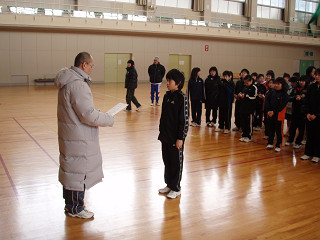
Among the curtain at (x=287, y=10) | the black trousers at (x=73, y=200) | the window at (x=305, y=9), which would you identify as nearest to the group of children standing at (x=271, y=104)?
the black trousers at (x=73, y=200)

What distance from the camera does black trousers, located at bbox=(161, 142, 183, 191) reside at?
401cm

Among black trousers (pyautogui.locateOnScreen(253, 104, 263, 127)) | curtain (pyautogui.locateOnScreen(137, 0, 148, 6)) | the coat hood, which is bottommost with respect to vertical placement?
black trousers (pyautogui.locateOnScreen(253, 104, 263, 127))

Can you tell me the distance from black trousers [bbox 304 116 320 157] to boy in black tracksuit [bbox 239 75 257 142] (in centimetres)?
144

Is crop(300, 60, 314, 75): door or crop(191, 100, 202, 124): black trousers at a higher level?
crop(300, 60, 314, 75): door

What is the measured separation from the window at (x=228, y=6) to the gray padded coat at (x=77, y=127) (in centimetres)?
2558

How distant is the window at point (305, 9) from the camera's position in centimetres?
3092

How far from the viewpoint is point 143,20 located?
2214 cm

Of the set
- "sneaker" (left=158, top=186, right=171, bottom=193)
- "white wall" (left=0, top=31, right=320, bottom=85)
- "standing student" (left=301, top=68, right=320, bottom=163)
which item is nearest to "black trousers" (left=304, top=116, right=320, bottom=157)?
"standing student" (left=301, top=68, right=320, bottom=163)

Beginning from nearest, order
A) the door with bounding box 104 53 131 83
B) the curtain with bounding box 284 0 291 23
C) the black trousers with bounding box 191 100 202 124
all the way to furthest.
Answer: the black trousers with bounding box 191 100 202 124 → the door with bounding box 104 53 131 83 → the curtain with bounding box 284 0 291 23

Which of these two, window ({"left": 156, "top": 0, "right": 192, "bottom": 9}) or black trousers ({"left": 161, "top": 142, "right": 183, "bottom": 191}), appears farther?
window ({"left": 156, "top": 0, "right": 192, "bottom": 9})

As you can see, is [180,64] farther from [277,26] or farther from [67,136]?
[67,136]

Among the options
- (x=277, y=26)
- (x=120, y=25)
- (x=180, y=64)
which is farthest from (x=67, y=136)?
(x=277, y=26)

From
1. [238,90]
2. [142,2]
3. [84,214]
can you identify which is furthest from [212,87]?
[142,2]

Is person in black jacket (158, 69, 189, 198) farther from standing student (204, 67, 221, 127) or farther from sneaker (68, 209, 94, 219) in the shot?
standing student (204, 67, 221, 127)
